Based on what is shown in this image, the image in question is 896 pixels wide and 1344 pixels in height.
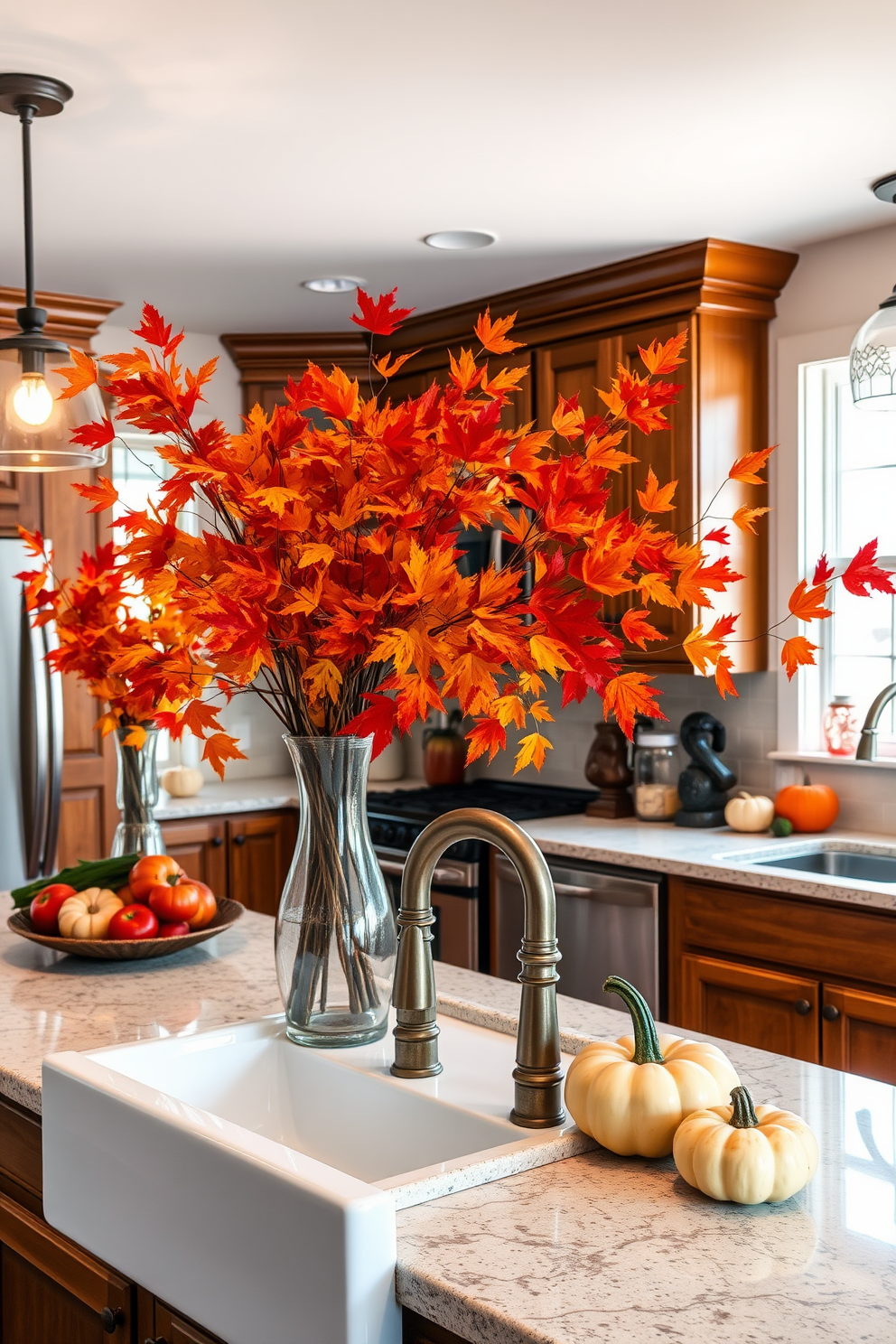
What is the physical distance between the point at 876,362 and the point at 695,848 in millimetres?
1353

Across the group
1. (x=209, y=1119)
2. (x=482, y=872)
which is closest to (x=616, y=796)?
(x=482, y=872)

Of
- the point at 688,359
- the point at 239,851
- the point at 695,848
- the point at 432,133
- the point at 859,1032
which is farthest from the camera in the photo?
the point at 239,851

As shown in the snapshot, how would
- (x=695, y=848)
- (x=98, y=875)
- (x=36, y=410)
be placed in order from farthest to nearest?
(x=695, y=848) < (x=98, y=875) < (x=36, y=410)

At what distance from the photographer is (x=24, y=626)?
4051 millimetres

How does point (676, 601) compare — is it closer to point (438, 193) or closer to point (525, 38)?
point (525, 38)

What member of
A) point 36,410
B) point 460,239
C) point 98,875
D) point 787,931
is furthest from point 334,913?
point 460,239

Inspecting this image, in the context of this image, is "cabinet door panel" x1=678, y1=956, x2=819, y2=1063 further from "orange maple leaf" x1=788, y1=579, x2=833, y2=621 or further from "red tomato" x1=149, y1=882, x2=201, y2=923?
"orange maple leaf" x1=788, y1=579, x2=833, y2=621

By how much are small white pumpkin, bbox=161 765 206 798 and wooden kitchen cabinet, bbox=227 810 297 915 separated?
27cm

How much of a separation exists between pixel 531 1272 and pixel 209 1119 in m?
0.40

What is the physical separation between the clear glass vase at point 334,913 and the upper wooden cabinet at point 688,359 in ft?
6.88

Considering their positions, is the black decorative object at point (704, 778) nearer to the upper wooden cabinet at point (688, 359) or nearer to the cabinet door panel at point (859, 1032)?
the upper wooden cabinet at point (688, 359)

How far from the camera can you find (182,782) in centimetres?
462

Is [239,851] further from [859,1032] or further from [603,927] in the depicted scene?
[859,1032]

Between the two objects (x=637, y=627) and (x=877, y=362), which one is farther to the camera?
(x=877, y=362)
